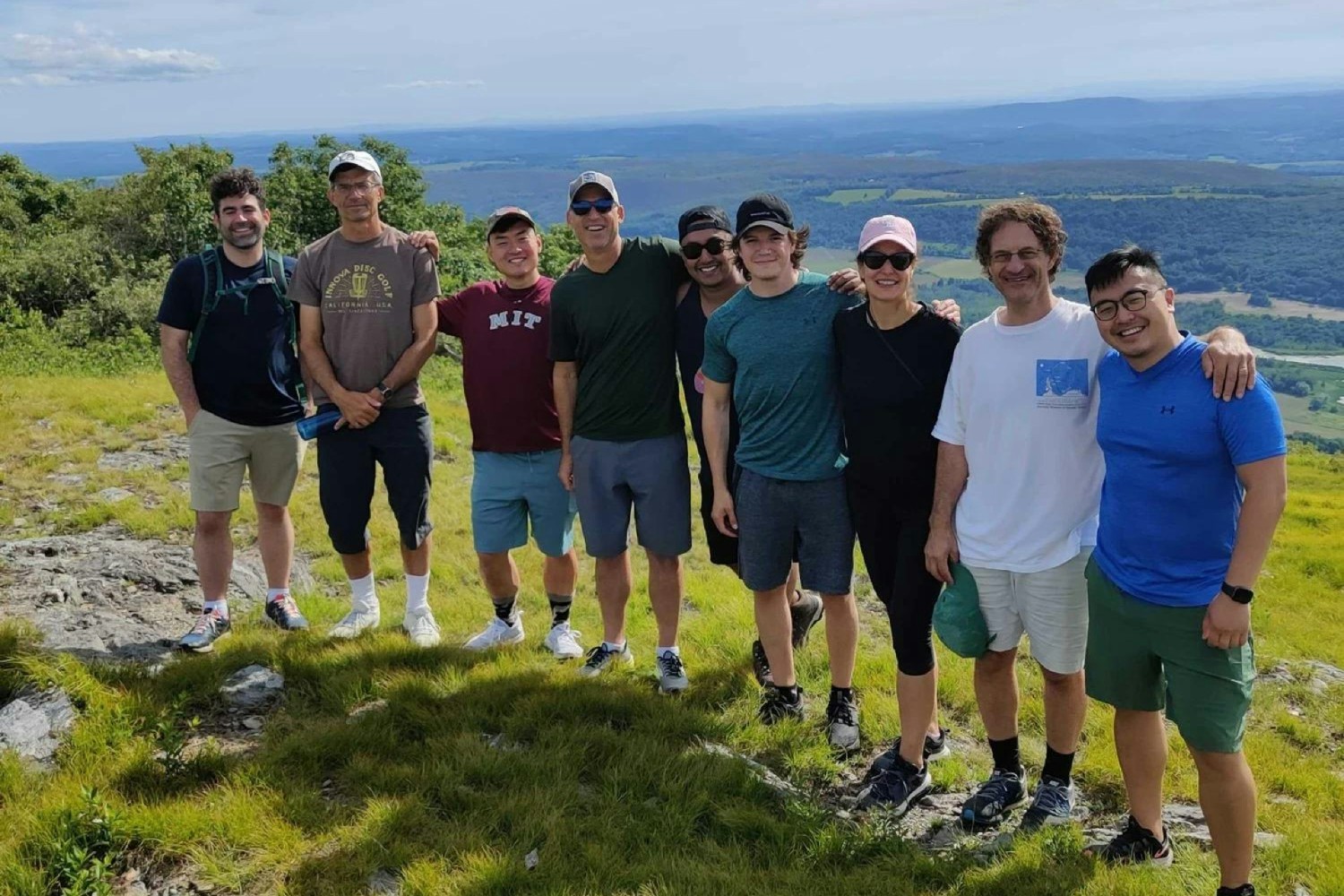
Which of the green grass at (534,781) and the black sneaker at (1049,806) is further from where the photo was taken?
the black sneaker at (1049,806)

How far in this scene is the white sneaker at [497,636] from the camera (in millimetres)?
6535

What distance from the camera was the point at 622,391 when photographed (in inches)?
225

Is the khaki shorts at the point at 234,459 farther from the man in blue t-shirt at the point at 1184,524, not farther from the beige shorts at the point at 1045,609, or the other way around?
the man in blue t-shirt at the point at 1184,524

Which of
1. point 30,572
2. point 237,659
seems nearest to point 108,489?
point 30,572

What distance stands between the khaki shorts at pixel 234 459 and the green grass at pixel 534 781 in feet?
3.29

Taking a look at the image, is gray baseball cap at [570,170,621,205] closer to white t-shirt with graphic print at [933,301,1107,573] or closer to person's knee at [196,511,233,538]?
white t-shirt with graphic print at [933,301,1107,573]

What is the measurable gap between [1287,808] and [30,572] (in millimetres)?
8791

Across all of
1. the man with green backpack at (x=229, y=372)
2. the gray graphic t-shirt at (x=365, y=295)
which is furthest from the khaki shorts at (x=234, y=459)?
the gray graphic t-shirt at (x=365, y=295)

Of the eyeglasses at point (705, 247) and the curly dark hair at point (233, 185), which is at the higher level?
the curly dark hair at point (233, 185)

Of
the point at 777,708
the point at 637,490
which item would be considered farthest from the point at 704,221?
the point at 777,708

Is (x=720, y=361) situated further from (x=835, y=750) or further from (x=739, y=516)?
(x=835, y=750)

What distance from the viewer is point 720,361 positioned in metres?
5.25

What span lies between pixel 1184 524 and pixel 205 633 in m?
5.81

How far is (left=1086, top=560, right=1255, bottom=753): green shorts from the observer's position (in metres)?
3.73
